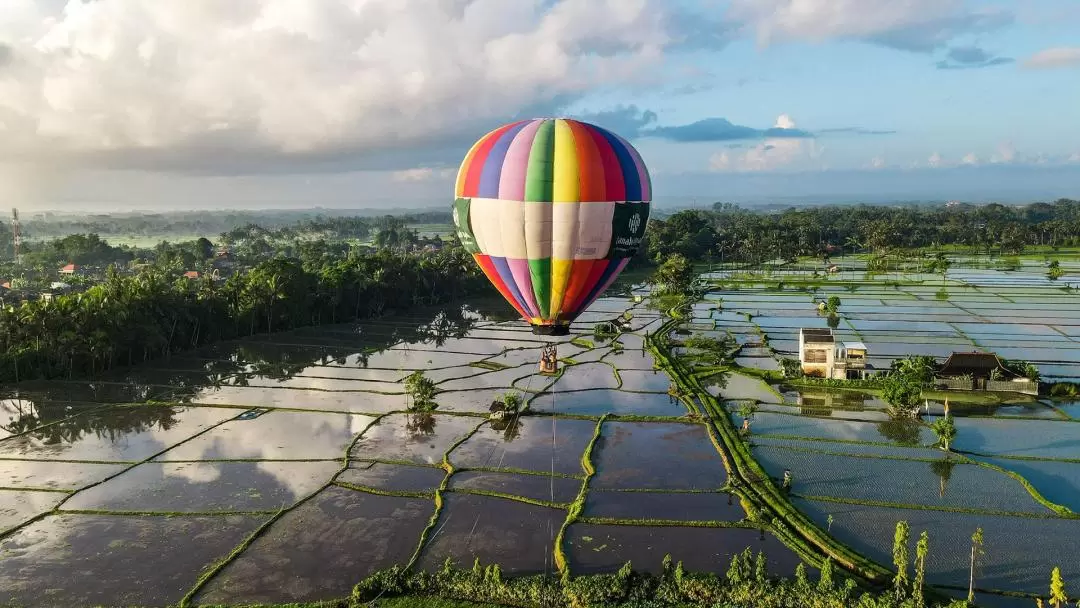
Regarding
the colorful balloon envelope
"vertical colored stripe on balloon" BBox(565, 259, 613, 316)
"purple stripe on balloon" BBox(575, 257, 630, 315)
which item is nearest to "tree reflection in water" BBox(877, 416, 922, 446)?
"purple stripe on balloon" BBox(575, 257, 630, 315)

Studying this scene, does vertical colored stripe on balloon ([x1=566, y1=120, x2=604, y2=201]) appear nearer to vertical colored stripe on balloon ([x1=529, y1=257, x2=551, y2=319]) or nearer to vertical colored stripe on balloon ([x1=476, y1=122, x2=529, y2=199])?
vertical colored stripe on balloon ([x1=476, y1=122, x2=529, y2=199])

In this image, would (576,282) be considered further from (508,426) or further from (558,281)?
(508,426)

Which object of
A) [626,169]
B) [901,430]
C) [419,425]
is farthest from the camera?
[419,425]

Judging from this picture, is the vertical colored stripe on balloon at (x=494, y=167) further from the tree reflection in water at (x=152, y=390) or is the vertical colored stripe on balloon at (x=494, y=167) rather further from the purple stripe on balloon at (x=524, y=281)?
the tree reflection in water at (x=152, y=390)

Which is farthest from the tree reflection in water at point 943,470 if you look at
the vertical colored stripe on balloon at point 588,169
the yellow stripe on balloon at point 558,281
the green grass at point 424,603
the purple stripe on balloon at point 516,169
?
the purple stripe on balloon at point 516,169

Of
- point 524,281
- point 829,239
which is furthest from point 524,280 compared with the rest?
point 829,239

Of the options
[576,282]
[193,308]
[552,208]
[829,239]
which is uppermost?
[552,208]

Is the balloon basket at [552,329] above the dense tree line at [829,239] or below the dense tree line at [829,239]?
below
